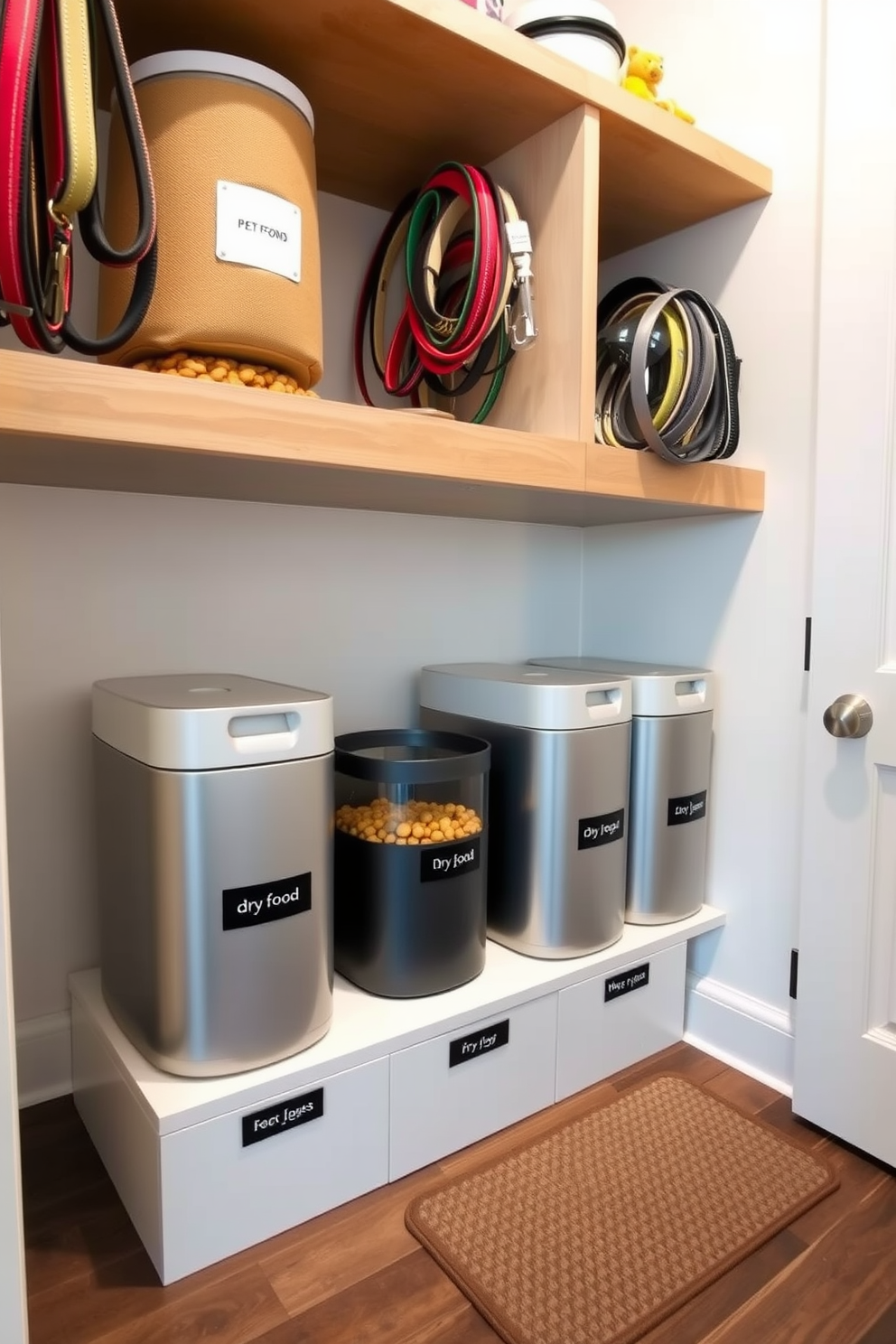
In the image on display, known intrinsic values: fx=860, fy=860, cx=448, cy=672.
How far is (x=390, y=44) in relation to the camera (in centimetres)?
101

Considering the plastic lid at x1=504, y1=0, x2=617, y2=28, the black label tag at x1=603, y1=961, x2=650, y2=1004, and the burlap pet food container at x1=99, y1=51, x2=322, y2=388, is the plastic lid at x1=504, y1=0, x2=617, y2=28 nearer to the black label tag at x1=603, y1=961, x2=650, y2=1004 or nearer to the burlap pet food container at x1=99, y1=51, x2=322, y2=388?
the burlap pet food container at x1=99, y1=51, x2=322, y2=388

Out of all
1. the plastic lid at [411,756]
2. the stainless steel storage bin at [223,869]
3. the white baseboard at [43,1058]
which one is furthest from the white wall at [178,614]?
the stainless steel storage bin at [223,869]

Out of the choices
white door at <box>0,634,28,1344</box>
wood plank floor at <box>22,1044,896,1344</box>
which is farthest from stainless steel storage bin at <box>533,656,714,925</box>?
white door at <box>0,634,28,1344</box>

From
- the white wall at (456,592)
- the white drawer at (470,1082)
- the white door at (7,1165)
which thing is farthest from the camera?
the white wall at (456,592)

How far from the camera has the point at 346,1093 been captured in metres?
1.06

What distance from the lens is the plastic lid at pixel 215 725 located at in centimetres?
93

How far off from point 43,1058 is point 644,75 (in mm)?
1715

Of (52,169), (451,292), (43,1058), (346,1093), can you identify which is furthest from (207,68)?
(43,1058)

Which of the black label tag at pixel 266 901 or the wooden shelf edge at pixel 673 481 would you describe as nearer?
the black label tag at pixel 266 901

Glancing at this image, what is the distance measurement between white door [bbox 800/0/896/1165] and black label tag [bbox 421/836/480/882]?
527mm

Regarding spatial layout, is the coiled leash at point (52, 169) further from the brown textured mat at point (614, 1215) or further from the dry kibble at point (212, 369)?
the brown textured mat at point (614, 1215)

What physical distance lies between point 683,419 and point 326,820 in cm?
76

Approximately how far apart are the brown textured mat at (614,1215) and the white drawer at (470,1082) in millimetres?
56

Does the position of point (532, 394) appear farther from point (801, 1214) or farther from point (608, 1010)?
point (801, 1214)
